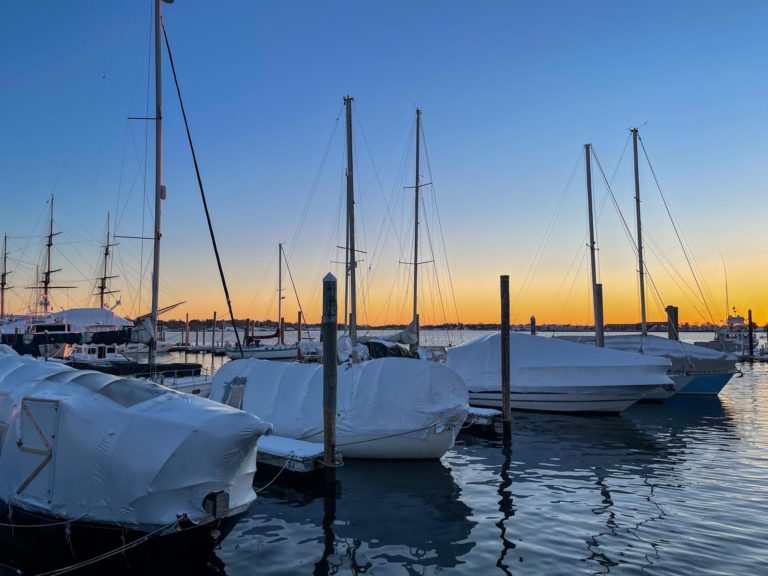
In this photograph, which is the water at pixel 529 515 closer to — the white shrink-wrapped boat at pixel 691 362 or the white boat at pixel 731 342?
the white shrink-wrapped boat at pixel 691 362

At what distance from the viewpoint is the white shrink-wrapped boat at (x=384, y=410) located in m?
14.6

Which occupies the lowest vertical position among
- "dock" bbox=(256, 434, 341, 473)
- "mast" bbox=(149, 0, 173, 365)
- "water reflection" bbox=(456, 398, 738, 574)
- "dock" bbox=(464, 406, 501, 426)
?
"water reflection" bbox=(456, 398, 738, 574)

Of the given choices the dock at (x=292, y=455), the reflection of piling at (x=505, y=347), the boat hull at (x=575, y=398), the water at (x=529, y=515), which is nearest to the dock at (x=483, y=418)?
the reflection of piling at (x=505, y=347)

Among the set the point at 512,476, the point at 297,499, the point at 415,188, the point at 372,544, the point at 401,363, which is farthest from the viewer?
the point at 415,188

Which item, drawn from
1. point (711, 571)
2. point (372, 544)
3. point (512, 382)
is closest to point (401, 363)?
point (372, 544)

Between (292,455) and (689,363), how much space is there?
88.3 feet

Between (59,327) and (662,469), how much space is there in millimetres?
45930

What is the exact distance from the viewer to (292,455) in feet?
42.4

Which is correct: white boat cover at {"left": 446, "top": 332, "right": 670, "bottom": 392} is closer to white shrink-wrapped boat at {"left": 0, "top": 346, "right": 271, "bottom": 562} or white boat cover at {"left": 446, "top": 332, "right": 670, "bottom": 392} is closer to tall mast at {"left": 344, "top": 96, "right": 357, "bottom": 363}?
tall mast at {"left": 344, "top": 96, "right": 357, "bottom": 363}

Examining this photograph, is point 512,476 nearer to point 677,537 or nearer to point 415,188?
point 677,537

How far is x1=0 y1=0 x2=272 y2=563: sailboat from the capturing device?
758 cm

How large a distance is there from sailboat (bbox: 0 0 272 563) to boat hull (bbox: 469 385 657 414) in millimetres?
17920

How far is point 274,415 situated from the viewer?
617 inches

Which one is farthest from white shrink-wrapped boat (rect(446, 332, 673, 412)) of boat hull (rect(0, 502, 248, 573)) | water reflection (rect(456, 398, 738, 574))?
boat hull (rect(0, 502, 248, 573))
